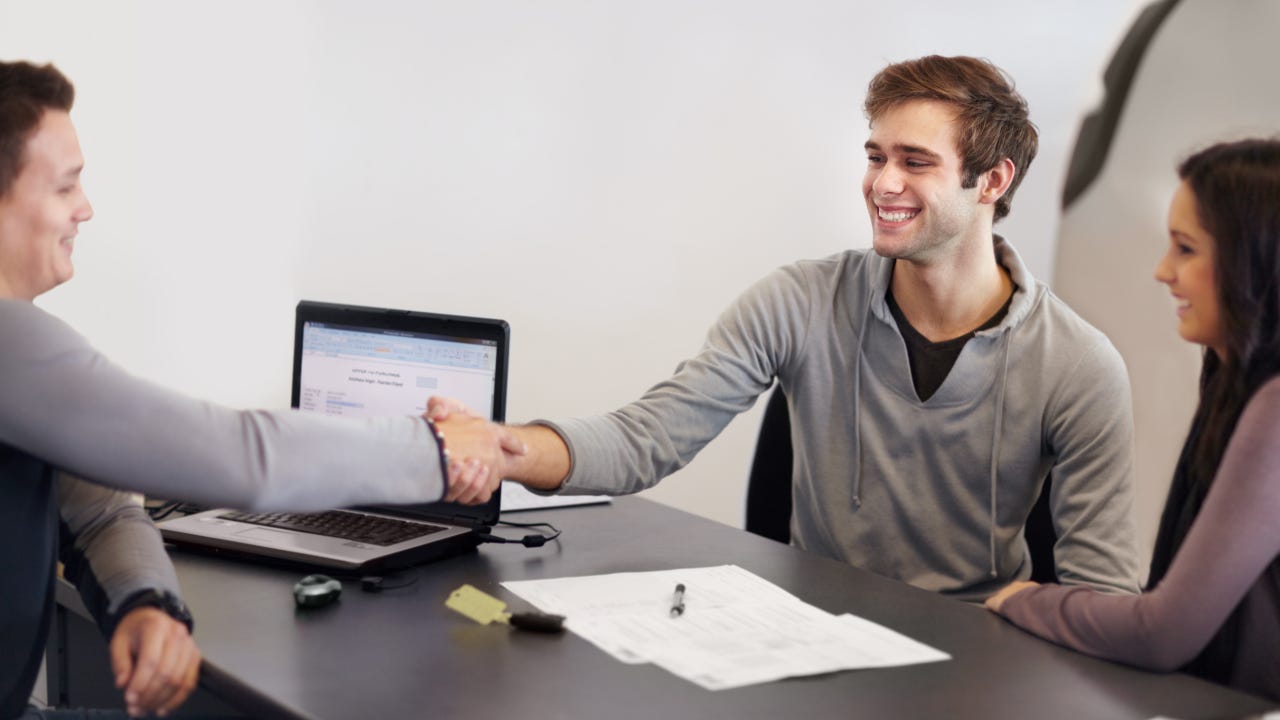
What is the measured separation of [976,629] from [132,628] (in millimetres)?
963

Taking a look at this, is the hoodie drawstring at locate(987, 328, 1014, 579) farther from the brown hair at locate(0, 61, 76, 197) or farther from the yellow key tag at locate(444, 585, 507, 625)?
the brown hair at locate(0, 61, 76, 197)

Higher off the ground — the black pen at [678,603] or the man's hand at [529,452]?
the man's hand at [529,452]

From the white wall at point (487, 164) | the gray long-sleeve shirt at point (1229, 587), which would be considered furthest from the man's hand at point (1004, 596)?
the white wall at point (487, 164)

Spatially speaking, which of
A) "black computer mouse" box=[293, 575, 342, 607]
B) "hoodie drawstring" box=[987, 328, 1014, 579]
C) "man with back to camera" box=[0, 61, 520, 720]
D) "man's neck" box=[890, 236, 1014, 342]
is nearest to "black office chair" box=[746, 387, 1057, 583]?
"man's neck" box=[890, 236, 1014, 342]

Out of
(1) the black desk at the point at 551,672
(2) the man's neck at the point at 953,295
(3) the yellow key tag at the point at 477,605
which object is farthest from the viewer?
(2) the man's neck at the point at 953,295

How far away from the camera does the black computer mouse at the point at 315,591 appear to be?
1382 millimetres

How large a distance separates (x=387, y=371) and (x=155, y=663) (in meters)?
0.76

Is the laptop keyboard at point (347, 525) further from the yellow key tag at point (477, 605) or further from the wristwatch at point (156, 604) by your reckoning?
the wristwatch at point (156, 604)

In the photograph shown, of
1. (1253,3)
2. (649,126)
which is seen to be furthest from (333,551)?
(1253,3)

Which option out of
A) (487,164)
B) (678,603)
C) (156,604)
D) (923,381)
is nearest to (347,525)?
(156,604)

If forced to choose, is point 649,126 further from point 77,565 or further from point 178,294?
point 77,565

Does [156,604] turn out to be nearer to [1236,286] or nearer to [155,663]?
[155,663]

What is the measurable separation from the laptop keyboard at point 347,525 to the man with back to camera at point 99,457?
0.26 meters

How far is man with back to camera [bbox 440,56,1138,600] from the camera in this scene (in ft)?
6.11
